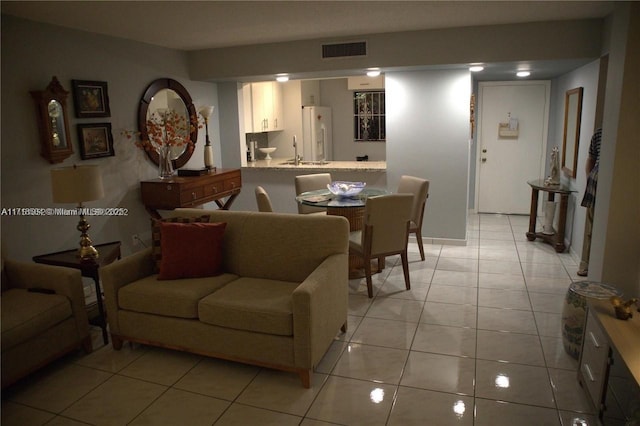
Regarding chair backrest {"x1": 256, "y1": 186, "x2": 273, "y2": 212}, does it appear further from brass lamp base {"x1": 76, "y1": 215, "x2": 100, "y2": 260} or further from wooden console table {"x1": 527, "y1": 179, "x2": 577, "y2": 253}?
wooden console table {"x1": 527, "y1": 179, "x2": 577, "y2": 253}

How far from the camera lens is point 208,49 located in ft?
17.6

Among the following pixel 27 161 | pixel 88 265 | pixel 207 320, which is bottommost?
pixel 207 320

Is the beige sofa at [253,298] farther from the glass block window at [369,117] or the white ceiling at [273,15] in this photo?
the glass block window at [369,117]

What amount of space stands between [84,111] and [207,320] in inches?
93.0

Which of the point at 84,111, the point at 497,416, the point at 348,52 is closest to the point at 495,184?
the point at 348,52

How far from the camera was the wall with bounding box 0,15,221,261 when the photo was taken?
3473 mm

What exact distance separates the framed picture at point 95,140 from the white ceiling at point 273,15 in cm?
83

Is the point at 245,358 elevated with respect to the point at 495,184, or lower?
lower

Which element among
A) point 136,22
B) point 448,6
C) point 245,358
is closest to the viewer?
point 245,358

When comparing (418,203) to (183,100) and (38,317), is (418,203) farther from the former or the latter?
(38,317)

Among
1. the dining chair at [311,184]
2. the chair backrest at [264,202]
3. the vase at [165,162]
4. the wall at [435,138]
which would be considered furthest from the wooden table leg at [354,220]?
the vase at [165,162]

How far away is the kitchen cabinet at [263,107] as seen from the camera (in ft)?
21.2

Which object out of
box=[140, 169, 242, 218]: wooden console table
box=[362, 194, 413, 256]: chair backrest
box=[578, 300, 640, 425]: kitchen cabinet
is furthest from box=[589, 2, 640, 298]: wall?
box=[140, 169, 242, 218]: wooden console table

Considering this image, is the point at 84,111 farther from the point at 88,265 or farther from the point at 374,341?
the point at 374,341
